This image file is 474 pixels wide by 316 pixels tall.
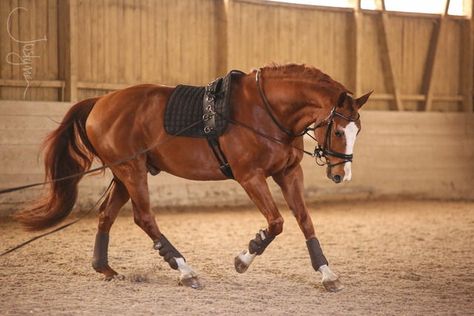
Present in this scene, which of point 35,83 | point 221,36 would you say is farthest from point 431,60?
point 35,83

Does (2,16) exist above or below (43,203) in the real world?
above

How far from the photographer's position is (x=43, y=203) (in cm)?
514

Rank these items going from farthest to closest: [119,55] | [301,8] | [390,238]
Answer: [301,8], [119,55], [390,238]

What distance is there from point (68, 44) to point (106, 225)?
199 inches

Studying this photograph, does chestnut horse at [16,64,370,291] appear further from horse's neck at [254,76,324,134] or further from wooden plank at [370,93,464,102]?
wooden plank at [370,93,464,102]

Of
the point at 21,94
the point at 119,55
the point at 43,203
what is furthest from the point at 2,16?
the point at 43,203

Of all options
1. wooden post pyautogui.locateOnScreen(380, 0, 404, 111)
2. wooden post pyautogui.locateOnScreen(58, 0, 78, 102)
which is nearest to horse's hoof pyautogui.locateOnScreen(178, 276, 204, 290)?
wooden post pyautogui.locateOnScreen(58, 0, 78, 102)

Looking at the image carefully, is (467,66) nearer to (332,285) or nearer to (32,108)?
(32,108)

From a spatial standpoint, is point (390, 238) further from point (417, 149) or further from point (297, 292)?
point (417, 149)

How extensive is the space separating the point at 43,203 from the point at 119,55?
17.3 feet

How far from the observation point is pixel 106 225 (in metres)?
5.09

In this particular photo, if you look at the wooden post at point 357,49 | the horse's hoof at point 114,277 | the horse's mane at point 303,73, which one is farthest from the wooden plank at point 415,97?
the horse's hoof at point 114,277

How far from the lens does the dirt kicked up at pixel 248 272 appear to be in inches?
157

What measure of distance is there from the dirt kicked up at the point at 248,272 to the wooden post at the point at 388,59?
396 centimetres
